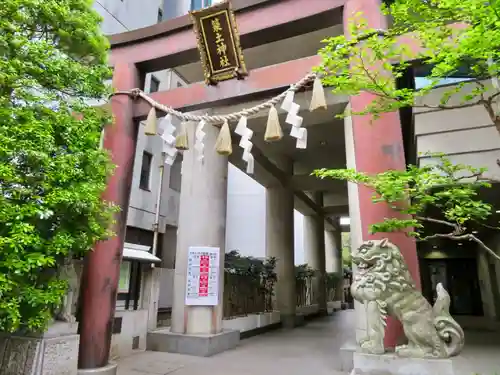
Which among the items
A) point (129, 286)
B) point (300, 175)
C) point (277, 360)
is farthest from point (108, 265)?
point (300, 175)

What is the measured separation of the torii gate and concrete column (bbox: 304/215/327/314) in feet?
40.8

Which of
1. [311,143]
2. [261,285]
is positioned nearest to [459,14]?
[311,143]

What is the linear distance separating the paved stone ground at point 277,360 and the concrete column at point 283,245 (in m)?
3.43

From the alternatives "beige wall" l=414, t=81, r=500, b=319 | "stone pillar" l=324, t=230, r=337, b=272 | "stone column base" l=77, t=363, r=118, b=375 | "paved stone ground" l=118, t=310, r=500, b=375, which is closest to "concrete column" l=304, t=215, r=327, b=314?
"stone pillar" l=324, t=230, r=337, b=272

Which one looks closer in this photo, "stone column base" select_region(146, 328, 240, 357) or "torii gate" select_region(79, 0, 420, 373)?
"torii gate" select_region(79, 0, 420, 373)

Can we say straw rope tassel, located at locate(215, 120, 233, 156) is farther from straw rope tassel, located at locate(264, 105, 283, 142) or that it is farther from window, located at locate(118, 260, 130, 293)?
window, located at locate(118, 260, 130, 293)

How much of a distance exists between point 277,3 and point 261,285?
9.13 meters

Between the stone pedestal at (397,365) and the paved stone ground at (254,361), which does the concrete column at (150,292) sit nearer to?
the paved stone ground at (254,361)

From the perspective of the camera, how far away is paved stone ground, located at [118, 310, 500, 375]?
654 centimetres

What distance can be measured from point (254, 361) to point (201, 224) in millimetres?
3321

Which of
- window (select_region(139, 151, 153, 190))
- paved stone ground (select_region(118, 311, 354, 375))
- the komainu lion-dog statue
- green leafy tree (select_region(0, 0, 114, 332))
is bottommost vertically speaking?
paved stone ground (select_region(118, 311, 354, 375))

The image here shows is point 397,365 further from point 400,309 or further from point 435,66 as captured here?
point 435,66

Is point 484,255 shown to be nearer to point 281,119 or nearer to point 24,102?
point 281,119

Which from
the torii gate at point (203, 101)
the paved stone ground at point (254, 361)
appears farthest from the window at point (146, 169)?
the paved stone ground at point (254, 361)
